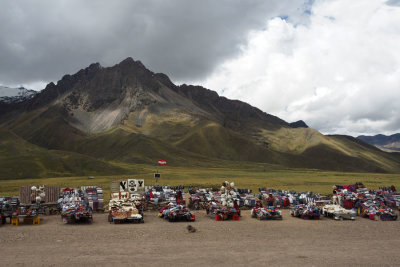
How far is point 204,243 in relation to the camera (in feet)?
51.3

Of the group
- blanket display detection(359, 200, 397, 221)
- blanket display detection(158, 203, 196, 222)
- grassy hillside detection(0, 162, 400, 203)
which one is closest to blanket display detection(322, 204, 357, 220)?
blanket display detection(359, 200, 397, 221)

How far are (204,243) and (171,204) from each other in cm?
865

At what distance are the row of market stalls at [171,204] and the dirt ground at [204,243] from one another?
2.87 ft

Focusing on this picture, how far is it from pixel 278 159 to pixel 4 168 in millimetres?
130945

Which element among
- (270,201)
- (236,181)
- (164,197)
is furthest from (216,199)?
(236,181)

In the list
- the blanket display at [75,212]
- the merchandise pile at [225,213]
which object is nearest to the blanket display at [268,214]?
the merchandise pile at [225,213]

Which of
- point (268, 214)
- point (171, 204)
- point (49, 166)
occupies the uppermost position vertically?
point (49, 166)

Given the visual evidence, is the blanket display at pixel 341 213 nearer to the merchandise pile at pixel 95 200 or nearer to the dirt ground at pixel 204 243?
the dirt ground at pixel 204 243

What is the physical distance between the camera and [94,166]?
278 ft

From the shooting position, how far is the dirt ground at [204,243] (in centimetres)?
1280

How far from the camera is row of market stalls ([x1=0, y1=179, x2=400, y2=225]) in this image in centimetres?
2100

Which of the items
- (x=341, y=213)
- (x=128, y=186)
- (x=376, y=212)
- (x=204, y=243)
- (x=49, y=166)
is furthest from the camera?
(x=49, y=166)

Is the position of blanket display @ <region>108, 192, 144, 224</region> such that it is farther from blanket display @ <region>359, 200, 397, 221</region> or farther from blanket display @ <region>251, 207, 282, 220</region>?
blanket display @ <region>359, 200, 397, 221</region>

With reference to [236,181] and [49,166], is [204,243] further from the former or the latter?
[49,166]
